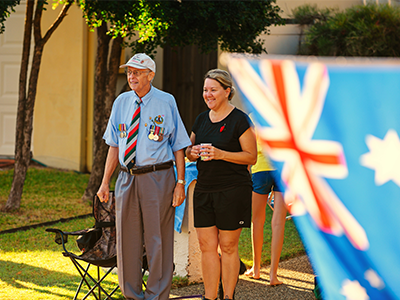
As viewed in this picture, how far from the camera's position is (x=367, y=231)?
1382mm

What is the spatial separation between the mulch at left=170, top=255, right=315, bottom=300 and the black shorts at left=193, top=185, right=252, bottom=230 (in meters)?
0.76

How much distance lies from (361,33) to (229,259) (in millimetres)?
7236

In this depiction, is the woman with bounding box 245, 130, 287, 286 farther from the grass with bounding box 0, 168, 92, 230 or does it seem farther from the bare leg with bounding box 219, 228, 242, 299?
the grass with bounding box 0, 168, 92, 230

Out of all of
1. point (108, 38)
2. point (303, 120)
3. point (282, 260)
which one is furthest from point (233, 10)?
point (303, 120)

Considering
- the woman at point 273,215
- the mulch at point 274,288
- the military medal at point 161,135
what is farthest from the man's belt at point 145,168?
the woman at point 273,215

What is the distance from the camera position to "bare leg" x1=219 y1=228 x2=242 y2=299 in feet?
11.7

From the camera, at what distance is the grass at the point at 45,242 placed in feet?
14.3

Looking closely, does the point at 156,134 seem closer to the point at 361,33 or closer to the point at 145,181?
the point at 145,181

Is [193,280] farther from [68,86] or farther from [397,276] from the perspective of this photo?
[68,86]

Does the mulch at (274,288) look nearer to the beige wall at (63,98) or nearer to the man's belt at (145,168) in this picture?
the man's belt at (145,168)

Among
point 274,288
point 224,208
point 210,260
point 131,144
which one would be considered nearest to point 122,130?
point 131,144

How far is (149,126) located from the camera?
3582 millimetres

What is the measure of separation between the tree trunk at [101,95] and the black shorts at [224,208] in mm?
4869

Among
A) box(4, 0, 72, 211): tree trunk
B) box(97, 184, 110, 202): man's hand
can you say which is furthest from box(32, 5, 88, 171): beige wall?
box(97, 184, 110, 202): man's hand
